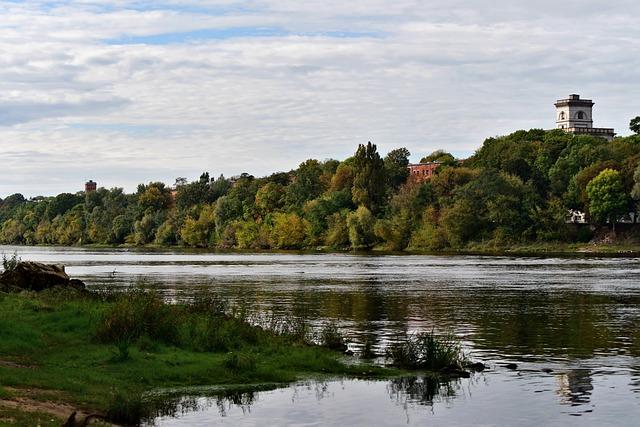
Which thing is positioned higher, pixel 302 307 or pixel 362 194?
pixel 362 194

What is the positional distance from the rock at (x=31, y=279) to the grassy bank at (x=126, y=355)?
6861mm

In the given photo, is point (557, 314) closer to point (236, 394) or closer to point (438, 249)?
point (236, 394)

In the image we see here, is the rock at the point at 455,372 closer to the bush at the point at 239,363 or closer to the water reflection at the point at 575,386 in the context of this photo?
the water reflection at the point at 575,386

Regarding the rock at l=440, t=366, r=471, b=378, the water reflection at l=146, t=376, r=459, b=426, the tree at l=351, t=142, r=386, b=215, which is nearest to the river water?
the water reflection at l=146, t=376, r=459, b=426

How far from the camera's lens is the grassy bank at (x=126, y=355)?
2497cm

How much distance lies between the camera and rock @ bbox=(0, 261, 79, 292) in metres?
46.4

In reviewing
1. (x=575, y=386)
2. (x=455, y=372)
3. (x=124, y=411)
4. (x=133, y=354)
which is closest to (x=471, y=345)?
(x=455, y=372)

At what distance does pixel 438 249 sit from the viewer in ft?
602

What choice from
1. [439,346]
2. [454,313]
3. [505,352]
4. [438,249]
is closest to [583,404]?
[439,346]

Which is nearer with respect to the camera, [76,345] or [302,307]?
[76,345]

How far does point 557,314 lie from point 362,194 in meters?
141

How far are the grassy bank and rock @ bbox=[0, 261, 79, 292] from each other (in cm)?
686

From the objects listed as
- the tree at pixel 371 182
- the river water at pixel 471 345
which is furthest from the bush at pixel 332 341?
the tree at pixel 371 182

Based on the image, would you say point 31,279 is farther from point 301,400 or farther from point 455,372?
point 455,372
